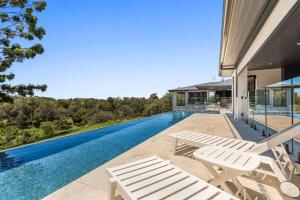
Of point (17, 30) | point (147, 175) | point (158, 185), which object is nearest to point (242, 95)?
point (147, 175)

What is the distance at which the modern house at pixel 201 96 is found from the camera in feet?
67.7

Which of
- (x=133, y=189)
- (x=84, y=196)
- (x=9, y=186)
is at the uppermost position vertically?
(x=133, y=189)

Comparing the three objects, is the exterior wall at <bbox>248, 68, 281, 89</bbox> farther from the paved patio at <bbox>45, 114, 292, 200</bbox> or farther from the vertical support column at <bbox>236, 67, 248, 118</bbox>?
the paved patio at <bbox>45, 114, 292, 200</bbox>

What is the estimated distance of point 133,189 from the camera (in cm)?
189

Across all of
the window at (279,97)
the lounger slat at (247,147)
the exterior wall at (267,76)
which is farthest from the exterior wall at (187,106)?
the lounger slat at (247,147)

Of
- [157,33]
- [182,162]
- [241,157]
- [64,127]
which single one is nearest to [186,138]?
[182,162]

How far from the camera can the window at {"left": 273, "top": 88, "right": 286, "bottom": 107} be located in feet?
17.5

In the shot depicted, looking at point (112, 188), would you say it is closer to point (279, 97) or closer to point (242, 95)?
point (279, 97)

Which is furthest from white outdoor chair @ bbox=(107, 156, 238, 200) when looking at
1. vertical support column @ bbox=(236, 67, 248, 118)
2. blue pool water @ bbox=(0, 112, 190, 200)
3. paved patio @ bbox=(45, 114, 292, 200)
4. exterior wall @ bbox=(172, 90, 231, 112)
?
exterior wall @ bbox=(172, 90, 231, 112)

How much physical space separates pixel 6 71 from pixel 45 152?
4.52 meters

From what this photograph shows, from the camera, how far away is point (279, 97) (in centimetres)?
571

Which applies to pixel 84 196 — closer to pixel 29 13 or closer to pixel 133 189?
pixel 133 189

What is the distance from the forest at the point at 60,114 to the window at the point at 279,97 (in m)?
12.2

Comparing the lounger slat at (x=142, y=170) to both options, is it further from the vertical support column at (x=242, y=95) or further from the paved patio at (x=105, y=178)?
the vertical support column at (x=242, y=95)
